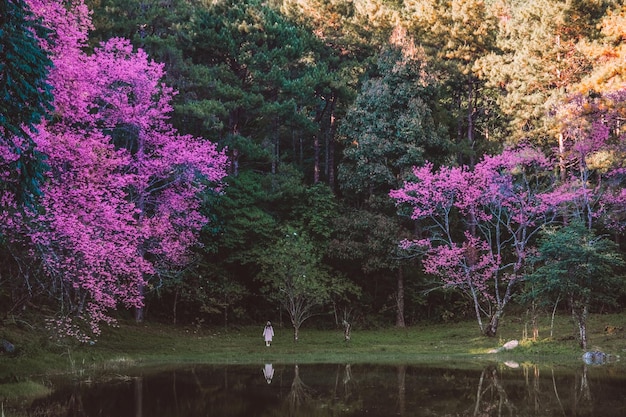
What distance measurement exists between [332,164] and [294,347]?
14.0 meters

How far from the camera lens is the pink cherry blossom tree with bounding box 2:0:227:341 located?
60.2 feet

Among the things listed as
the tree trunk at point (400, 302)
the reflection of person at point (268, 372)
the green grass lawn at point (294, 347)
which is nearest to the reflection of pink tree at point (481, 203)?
the green grass lawn at point (294, 347)

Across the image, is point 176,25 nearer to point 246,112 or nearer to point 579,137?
point 246,112

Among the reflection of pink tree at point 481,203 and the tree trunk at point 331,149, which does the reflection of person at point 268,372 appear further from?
the tree trunk at point 331,149

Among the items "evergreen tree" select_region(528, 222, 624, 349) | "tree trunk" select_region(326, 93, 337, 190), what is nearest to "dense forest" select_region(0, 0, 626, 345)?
"evergreen tree" select_region(528, 222, 624, 349)

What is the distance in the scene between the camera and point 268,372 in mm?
18375

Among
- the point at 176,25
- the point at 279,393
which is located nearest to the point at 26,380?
the point at 279,393

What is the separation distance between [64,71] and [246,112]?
1458 centimetres

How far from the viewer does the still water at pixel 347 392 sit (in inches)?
481

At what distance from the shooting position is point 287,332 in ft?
97.7

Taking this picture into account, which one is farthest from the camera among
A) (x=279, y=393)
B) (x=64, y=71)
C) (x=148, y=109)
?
(x=148, y=109)

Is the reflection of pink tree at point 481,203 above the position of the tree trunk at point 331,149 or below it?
below

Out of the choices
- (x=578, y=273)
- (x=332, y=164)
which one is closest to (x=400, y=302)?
(x=332, y=164)

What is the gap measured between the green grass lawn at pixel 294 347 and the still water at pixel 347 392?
192 centimetres
